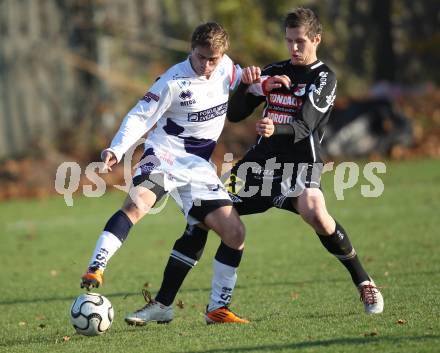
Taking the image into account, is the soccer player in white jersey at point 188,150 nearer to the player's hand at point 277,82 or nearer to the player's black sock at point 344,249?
the player's hand at point 277,82

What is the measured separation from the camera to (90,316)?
5.62 metres

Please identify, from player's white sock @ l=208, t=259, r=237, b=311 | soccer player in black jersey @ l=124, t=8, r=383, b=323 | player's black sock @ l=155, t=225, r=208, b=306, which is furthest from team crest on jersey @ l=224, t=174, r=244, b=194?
player's white sock @ l=208, t=259, r=237, b=311

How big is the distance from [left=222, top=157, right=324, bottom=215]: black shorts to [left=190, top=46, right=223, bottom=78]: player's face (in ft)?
2.29

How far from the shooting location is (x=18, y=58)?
17.9 meters

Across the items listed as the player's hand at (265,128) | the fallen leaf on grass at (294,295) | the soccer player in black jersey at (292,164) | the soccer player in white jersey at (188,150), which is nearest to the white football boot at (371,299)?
the soccer player in black jersey at (292,164)

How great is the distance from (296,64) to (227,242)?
1315 millimetres

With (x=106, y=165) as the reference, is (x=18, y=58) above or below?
above

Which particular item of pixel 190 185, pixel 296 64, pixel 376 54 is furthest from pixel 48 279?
pixel 376 54

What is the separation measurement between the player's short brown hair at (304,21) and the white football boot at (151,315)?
210 centimetres

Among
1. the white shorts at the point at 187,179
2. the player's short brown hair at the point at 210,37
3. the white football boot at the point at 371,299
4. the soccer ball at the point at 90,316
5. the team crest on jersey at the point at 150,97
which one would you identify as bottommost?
the soccer ball at the point at 90,316

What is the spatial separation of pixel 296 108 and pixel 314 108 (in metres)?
0.19

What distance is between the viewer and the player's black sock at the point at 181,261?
615 centimetres

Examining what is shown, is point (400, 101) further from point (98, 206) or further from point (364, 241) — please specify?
point (364, 241)

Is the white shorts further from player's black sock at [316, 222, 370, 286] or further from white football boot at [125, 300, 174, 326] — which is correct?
player's black sock at [316, 222, 370, 286]
